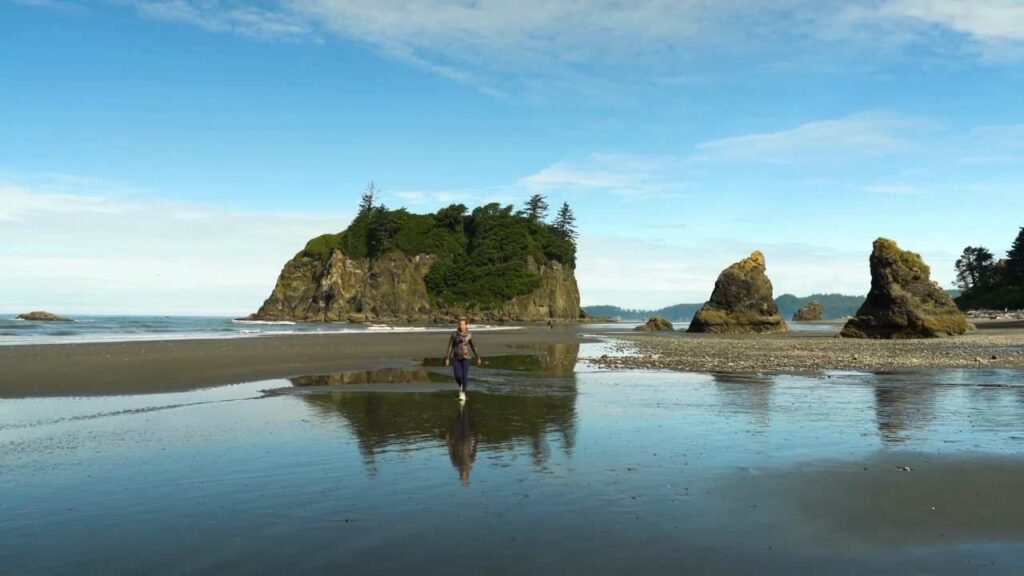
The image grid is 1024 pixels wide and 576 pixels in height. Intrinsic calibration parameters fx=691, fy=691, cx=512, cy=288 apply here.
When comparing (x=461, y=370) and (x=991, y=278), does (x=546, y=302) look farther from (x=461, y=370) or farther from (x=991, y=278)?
(x=461, y=370)

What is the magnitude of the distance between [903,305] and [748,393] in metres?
35.7

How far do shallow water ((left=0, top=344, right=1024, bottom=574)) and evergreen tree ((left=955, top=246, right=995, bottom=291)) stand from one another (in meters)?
141

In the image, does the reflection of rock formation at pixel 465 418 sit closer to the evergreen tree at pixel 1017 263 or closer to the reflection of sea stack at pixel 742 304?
the reflection of sea stack at pixel 742 304

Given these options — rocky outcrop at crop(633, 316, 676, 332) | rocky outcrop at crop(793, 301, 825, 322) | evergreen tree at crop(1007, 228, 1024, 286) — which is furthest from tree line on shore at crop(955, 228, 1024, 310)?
rocky outcrop at crop(633, 316, 676, 332)

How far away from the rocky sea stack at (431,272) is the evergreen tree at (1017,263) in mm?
81531

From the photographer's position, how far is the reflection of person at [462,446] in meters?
10.4

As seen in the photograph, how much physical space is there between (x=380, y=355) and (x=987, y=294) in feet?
412

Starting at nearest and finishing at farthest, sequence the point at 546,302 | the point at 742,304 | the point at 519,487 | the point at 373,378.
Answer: the point at 519,487 → the point at 373,378 → the point at 742,304 → the point at 546,302

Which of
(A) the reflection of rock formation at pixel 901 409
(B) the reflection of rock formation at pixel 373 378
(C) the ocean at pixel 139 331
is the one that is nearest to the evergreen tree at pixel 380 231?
(C) the ocean at pixel 139 331

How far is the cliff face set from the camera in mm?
144875

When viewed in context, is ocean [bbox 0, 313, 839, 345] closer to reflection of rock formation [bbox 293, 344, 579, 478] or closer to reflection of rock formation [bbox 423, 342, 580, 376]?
reflection of rock formation [bbox 423, 342, 580, 376]

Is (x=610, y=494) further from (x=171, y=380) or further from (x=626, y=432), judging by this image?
(x=171, y=380)

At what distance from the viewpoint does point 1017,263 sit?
117m

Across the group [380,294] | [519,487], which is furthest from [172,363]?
[380,294]
